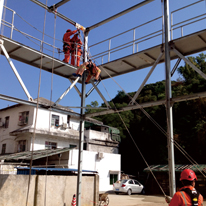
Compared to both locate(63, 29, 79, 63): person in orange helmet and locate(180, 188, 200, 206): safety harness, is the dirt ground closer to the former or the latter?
locate(63, 29, 79, 63): person in orange helmet

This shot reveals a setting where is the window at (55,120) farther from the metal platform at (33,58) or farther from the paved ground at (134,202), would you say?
the metal platform at (33,58)

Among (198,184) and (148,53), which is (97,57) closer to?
(148,53)

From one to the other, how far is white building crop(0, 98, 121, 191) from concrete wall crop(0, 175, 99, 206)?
1205 centimetres

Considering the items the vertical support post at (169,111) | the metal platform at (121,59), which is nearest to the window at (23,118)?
the metal platform at (121,59)

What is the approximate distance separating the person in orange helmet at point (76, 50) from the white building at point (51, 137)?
15590mm

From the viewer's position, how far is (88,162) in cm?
2741

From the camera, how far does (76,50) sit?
11.1m

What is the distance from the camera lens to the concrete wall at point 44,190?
10.1 m

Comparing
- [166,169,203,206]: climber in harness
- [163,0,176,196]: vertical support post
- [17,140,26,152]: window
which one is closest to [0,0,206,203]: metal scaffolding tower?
[163,0,176,196]: vertical support post

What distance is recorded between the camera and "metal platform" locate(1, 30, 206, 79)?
8680 mm

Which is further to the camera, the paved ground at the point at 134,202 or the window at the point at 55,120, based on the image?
the window at the point at 55,120

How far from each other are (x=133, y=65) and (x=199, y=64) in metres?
36.8

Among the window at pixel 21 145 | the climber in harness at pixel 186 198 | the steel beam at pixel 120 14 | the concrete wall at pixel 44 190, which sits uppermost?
the steel beam at pixel 120 14

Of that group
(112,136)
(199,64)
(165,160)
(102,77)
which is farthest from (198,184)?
(199,64)
